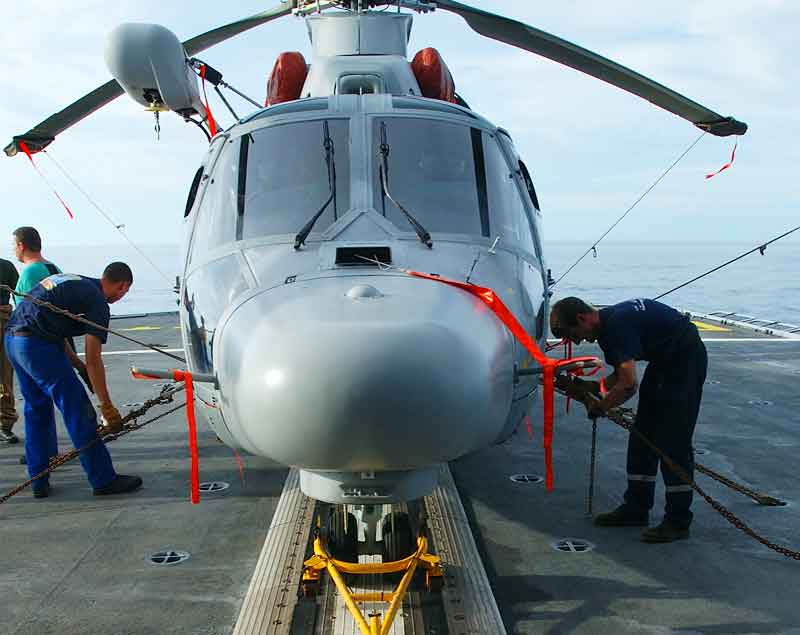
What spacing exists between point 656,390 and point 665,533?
856 mm

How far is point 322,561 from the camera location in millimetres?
3600

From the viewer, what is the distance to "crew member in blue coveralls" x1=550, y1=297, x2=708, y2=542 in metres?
4.28

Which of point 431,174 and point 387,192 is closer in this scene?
point 387,192

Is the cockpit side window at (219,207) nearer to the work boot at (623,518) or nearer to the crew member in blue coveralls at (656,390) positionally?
the crew member in blue coveralls at (656,390)

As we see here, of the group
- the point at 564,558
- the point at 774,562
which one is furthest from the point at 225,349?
the point at 774,562

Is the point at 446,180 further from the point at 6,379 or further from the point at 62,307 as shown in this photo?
the point at 6,379

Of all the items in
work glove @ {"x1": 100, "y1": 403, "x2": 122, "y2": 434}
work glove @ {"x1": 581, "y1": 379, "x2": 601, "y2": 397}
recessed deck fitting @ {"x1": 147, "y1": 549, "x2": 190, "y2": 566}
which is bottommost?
recessed deck fitting @ {"x1": 147, "y1": 549, "x2": 190, "y2": 566}

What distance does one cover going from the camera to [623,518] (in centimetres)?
474

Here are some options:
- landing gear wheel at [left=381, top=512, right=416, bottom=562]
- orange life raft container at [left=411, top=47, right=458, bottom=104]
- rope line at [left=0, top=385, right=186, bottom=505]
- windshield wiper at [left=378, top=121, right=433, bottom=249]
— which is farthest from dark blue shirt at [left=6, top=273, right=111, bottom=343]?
orange life raft container at [left=411, top=47, right=458, bottom=104]

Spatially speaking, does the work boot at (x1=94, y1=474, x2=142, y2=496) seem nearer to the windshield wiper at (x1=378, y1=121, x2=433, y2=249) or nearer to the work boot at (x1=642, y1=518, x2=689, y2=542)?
the windshield wiper at (x1=378, y1=121, x2=433, y2=249)

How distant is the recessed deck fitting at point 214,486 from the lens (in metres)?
5.52

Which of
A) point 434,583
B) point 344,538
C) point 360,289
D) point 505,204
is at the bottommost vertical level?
point 434,583

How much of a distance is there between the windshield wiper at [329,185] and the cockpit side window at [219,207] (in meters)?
0.51

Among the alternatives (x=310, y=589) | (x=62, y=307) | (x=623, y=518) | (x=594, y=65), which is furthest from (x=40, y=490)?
(x=594, y=65)
